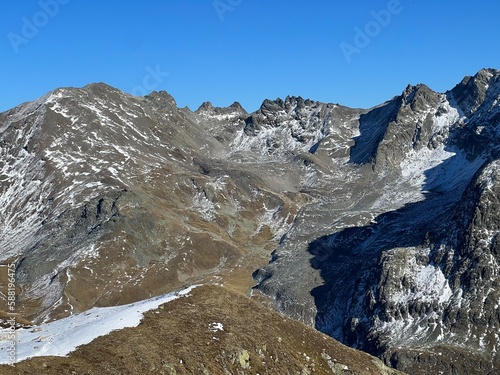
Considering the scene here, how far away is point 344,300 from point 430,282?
106 feet

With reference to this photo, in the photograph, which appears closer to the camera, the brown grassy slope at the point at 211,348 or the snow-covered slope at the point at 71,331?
the brown grassy slope at the point at 211,348

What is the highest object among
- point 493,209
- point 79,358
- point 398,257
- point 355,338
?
point 493,209

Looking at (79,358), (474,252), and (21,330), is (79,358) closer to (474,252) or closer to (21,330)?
(21,330)

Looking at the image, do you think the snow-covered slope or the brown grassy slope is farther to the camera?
the snow-covered slope

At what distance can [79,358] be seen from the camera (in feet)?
151

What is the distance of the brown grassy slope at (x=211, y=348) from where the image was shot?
4641cm

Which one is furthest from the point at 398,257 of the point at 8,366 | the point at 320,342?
the point at 8,366

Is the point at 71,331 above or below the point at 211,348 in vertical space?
above

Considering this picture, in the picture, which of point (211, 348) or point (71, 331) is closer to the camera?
point (211, 348)

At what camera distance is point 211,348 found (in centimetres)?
5250

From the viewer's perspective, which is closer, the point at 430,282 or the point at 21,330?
the point at 21,330

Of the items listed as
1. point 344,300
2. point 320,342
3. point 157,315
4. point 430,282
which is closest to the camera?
point 157,315

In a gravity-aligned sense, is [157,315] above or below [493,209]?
below

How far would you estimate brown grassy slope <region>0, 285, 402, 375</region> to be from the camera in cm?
4641
